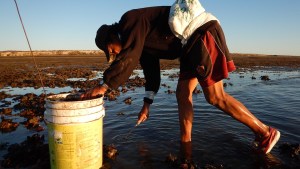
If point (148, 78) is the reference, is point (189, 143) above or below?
below

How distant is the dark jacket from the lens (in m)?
3.31

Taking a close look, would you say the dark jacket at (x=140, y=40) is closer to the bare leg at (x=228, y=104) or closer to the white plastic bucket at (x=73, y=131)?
the white plastic bucket at (x=73, y=131)

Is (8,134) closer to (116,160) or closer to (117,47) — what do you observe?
(116,160)

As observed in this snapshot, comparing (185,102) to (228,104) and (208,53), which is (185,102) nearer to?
(228,104)

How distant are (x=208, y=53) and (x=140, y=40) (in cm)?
88

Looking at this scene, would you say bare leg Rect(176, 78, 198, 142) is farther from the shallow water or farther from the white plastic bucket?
the white plastic bucket

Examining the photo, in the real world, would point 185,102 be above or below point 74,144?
above

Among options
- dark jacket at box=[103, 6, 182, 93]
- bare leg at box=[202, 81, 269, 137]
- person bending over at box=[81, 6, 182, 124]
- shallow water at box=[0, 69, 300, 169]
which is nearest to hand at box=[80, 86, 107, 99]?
person bending over at box=[81, 6, 182, 124]

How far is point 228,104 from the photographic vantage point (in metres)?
3.76

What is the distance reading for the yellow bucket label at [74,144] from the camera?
2990 millimetres

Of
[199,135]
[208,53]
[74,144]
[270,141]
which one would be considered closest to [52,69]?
[199,135]

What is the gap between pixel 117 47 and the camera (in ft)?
11.7

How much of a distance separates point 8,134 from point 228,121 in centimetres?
450

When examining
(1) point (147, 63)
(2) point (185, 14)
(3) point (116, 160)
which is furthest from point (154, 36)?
(3) point (116, 160)
